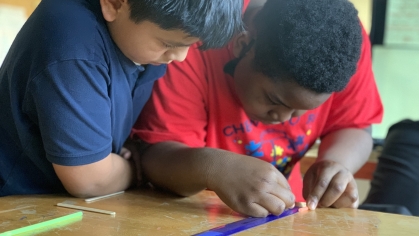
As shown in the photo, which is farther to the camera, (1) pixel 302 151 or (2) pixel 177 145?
(1) pixel 302 151

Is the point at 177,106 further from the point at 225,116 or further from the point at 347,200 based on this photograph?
the point at 347,200

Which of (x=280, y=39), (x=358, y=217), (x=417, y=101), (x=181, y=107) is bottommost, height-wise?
(x=417, y=101)

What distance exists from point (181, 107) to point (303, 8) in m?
0.30

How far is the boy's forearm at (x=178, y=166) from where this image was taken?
77 cm

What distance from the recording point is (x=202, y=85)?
95 centimetres

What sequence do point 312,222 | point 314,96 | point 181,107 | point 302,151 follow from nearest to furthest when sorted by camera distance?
point 312,222 < point 314,96 < point 181,107 < point 302,151

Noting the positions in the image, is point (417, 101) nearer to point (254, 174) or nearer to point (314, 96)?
point (314, 96)

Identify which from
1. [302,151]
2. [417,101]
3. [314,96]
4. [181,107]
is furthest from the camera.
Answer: [417,101]

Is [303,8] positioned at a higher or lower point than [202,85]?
higher

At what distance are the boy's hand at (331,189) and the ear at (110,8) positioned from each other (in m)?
0.42

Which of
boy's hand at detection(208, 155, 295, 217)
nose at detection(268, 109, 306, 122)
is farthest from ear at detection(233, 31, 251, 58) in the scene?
boy's hand at detection(208, 155, 295, 217)

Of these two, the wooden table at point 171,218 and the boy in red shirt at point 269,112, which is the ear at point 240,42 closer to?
the boy in red shirt at point 269,112

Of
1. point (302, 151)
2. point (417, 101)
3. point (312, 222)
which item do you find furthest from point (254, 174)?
point (417, 101)

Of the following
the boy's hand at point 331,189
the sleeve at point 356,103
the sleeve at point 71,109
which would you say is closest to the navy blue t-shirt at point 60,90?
the sleeve at point 71,109
